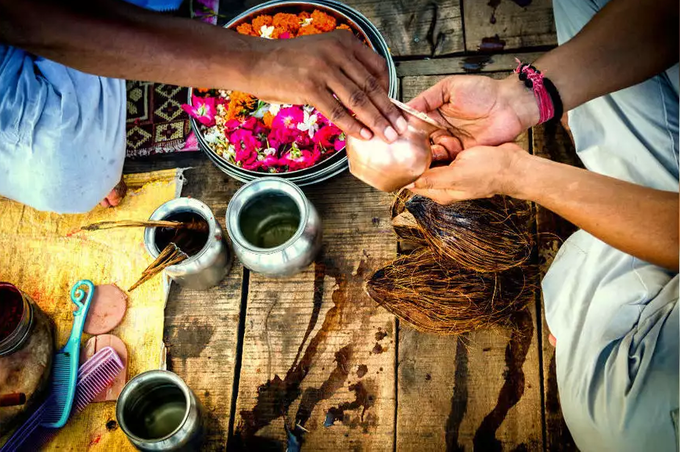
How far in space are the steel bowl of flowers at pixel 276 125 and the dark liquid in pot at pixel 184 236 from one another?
30cm

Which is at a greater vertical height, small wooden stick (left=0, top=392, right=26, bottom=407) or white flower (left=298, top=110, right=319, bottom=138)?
white flower (left=298, top=110, right=319, bottom=138)

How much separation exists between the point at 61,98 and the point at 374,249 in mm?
1442

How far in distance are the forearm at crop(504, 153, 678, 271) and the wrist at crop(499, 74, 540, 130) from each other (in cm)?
32

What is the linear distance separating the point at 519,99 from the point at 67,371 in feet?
7.08

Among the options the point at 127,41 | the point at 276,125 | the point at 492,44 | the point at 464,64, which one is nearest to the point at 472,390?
the point at 276,125

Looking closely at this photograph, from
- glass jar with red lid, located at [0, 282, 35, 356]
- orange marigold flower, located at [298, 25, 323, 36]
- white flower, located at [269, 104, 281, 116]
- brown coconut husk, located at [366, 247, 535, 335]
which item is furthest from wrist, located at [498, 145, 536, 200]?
glass jar with red lid, located at [0, 282, 35, 356]

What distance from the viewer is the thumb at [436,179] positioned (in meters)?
1.72

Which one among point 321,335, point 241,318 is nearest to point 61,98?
point 241,318

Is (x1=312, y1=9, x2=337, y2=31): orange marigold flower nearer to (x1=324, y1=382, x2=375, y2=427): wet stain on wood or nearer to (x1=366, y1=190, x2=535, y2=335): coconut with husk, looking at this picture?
(x1=366, y1=190, x2=535, y2=335): coconut with husk

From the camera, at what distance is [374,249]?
7.57ft

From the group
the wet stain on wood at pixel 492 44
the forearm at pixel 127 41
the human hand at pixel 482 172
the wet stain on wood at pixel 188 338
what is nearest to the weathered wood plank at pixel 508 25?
the wet stain on wood at pixel 492 44

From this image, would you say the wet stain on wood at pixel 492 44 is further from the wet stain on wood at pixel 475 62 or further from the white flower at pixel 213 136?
the white flower at pixel 213 136

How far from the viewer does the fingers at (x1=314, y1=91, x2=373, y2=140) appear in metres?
1.57

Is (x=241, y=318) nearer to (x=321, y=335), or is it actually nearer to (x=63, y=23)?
(x=321, y=335)
